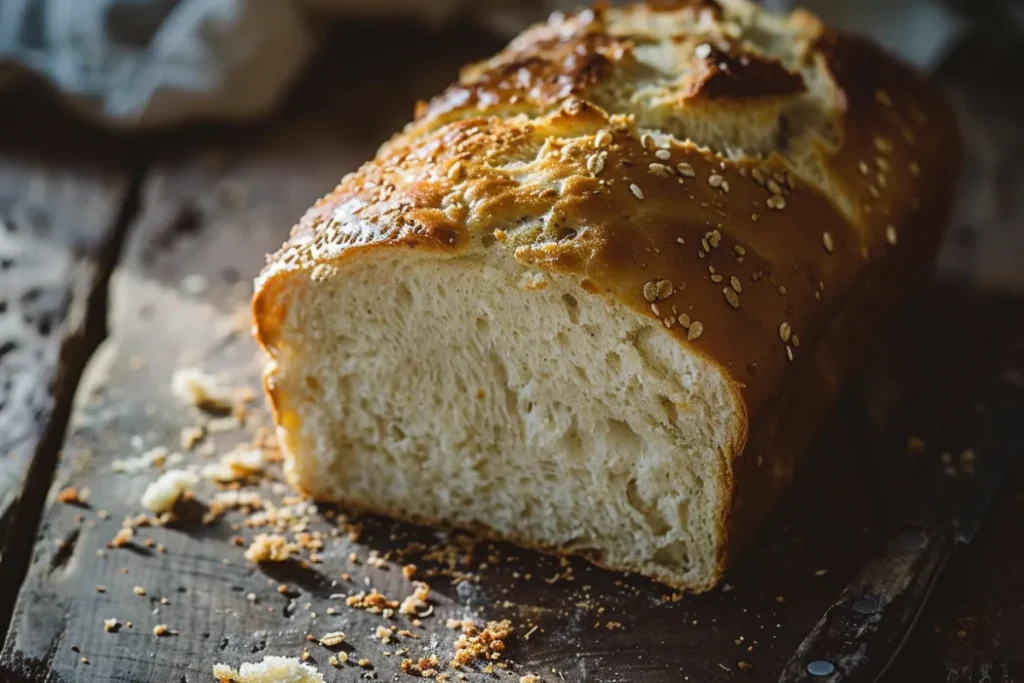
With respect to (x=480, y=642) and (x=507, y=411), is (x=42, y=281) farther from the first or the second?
(x=480, y=642)

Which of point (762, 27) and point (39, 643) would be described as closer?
point (39, 643)

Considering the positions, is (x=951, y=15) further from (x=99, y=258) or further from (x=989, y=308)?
(x=99, y=258)

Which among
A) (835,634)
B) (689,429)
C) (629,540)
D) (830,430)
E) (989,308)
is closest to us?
(835,634)

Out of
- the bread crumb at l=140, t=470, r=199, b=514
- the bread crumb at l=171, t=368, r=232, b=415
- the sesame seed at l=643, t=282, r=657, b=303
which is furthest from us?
the bread crumb at l=171, t=368, r=232, b=415

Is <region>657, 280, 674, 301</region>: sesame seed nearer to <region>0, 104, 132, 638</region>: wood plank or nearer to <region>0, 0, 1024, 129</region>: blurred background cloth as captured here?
<region>0, 104, 132, 638</region>: wood plank

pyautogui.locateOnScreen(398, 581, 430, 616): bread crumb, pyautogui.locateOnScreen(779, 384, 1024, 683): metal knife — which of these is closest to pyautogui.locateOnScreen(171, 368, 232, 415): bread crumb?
pyautogui.locateOnScreen(398, 581, 430, 616): bread crumb

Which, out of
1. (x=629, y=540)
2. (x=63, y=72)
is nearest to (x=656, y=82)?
(x=629, y=540)

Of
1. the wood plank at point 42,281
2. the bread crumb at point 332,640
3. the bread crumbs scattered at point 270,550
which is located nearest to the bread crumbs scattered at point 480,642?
the bread crumb at point 332,640
